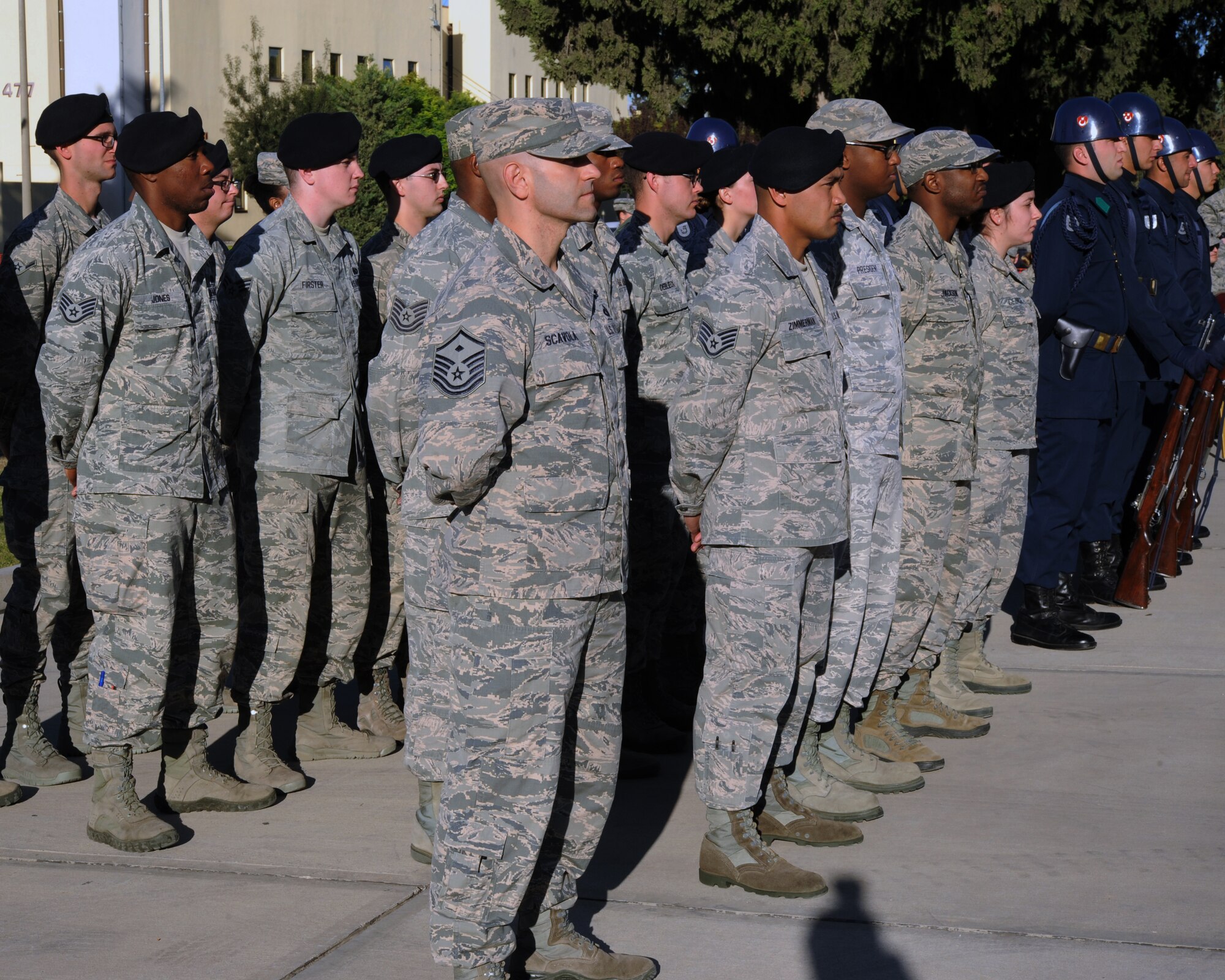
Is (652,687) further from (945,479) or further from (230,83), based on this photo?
(230,83)

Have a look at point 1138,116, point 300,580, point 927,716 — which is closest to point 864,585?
point 927,716

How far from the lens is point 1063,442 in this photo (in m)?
7.66

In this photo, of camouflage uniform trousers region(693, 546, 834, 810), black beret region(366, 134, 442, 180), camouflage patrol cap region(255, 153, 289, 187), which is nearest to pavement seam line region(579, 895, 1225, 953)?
camouflage uniform trousers region(693, 546, 834, 810)

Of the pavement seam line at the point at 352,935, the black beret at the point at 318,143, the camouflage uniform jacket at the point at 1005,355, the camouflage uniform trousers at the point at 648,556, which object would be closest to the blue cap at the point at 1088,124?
the camouflage uniform jacket at the point at 1005,355

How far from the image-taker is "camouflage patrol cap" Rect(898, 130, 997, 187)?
566 cm

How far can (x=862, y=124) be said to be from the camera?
5.12 m

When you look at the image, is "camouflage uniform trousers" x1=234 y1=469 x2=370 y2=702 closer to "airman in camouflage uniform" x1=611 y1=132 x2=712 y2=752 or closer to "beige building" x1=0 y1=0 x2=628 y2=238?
"airman in camouflage uniform" x1=611 y1=132 x2=712 y2=752

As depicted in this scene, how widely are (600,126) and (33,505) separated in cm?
282

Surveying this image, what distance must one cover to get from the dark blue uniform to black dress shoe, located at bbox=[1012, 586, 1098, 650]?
8 cm

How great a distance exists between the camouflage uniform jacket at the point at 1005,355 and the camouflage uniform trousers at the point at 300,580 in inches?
103

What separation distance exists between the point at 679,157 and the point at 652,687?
211 cm

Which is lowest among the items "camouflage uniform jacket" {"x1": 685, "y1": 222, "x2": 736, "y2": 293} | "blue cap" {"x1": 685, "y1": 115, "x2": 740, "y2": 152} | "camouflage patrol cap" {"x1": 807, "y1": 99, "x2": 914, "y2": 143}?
"camouflage uniform jacket" {"x1": 685, "y1": 222, "x2": 736, "y2": 293}

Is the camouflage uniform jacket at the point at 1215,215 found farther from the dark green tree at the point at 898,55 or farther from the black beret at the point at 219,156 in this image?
the dark green tree at the point at 898,55

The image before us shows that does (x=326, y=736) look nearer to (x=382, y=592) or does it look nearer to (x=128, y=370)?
(x=382, y=592)
